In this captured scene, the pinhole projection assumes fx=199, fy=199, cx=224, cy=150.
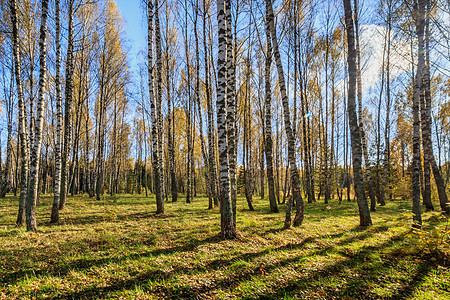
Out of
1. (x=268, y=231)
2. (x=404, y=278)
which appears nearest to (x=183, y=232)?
(x=268, y=231)

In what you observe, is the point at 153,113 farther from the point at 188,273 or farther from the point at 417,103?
the point at 417,103

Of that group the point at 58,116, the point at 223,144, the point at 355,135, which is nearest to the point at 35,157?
the point at 58,116

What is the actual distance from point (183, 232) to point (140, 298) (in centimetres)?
299

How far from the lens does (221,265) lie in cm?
367

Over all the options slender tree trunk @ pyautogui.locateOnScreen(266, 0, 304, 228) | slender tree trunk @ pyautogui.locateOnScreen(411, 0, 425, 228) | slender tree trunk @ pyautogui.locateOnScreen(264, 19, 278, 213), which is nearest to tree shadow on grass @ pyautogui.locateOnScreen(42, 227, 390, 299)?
slender tree trunk @ pyautogui.locateOnScreen(266, 0, 304, 228)

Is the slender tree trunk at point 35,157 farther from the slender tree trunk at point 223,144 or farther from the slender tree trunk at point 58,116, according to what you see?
the slender tree trunk at point 223,144

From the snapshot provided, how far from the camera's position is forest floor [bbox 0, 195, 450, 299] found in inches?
115

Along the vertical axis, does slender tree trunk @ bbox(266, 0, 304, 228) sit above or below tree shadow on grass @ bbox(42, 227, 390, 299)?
above

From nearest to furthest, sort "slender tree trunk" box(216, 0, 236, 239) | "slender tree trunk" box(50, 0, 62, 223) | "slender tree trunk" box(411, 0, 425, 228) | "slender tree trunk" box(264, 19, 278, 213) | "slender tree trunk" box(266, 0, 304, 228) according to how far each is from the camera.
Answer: "slender tree trunk" box(216, 0, 236, 239), "slender tree trunk" box(411, 0, 425, 228), "slender tree trunk" box(266, 0, 304, 228), "slender tree trunk" box(50, 0, 62, 223), "slender tree trunk" box(264, 19, 278, 213)

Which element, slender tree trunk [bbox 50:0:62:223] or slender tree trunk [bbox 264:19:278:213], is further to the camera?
slender tree trunk [bbox 264:19:278:213]

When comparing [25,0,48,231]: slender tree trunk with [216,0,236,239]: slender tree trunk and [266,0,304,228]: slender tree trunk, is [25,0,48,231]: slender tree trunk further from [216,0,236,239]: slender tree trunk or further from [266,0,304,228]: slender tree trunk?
[266,0,304,228]: slender tree trunk

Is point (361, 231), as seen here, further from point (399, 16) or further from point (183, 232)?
point (399, 16)

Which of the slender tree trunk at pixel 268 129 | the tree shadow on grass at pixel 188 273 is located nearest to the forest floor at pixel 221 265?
the tree shadow on grass at pixel 188 273

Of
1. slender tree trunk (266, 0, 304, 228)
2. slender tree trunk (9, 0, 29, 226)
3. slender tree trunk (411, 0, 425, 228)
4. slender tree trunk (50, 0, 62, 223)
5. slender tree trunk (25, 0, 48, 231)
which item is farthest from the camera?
slender tree trunk (50, 0, 62, 223)
